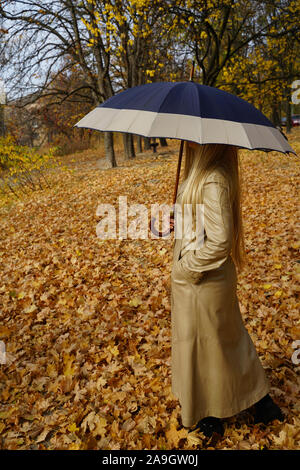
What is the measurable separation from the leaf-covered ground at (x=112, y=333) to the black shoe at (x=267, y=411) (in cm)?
10

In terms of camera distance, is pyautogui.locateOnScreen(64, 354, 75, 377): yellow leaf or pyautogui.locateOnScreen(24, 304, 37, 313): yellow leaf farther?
pyautogui.locateOnScreen(24, 304, 37, 313): yellow leaf

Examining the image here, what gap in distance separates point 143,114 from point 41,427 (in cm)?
272

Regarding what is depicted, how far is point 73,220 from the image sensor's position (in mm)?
7383

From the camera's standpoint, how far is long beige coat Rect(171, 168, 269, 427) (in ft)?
5.61

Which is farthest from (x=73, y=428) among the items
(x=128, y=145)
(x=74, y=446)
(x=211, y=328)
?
(x=128, y=145)

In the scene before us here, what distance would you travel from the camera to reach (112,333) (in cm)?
361

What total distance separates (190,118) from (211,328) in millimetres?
1329

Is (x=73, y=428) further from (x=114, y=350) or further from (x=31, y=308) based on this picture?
(x=31, y=308)

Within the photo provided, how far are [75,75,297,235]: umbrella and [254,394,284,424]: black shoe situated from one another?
193 cm

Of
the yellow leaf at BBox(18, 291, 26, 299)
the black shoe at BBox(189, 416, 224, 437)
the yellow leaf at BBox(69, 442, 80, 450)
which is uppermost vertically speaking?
the yellow leaf at BBox(18, 291, 26, 299)

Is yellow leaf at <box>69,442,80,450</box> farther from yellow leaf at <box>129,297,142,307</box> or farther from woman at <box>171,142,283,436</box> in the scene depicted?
yellow leaf at <box>129,297,142,307</box>

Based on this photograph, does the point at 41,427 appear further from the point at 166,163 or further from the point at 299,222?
the point at 166,163

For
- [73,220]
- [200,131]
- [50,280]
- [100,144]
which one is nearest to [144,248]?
[50,280]

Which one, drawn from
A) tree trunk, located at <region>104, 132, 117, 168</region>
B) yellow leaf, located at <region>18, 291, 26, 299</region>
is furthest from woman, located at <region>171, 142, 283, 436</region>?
tree trunk, located at <region>104, 132, 117, 168</region>
